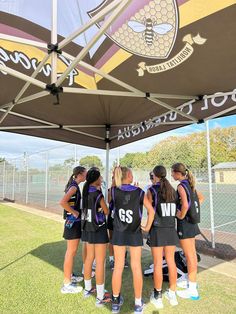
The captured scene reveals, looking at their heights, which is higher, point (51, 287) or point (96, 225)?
point (96, 225)

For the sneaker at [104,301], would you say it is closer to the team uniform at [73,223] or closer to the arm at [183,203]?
the team uniform at [73,223]

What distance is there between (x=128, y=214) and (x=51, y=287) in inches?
70.1

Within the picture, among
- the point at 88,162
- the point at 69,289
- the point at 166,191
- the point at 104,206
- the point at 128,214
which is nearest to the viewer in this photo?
the point at 128,214

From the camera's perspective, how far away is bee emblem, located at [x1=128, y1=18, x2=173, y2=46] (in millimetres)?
2236

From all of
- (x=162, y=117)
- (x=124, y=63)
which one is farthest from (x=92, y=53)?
(x=162, y=117)

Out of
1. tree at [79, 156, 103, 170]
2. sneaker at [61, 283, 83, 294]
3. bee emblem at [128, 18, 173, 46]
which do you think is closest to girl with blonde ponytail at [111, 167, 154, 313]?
sneaker at [61, 283, 83, 294]

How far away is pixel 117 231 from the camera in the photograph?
2949mm

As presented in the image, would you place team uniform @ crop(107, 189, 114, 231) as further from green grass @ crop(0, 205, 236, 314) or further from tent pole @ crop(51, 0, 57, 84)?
tent pole @ crop(51, 0, 57, 84)

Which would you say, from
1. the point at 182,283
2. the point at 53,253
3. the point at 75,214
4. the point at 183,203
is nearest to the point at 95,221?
the point at 75,214

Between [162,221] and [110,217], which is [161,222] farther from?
[110,217]

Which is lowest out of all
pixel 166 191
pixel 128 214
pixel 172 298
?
pixel 172 298

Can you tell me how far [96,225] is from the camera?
3102 mm

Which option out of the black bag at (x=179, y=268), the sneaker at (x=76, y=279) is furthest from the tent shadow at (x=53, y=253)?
the black bag at (x=179, y=268)

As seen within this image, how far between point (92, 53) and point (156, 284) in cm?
285
